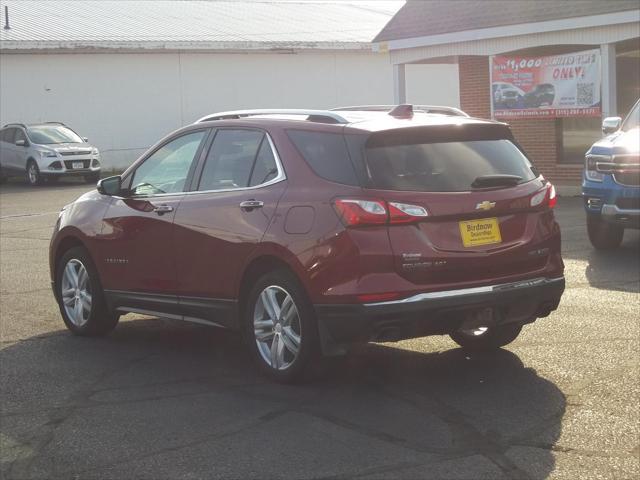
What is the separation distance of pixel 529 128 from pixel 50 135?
1432cm

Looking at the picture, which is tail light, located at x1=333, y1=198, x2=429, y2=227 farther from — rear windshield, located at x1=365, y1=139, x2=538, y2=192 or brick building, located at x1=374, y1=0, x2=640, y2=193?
brick building, located at x1=374, y1=0, x2=640, y2=193

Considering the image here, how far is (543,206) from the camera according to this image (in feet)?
22.9

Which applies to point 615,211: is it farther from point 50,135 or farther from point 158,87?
point 158,87

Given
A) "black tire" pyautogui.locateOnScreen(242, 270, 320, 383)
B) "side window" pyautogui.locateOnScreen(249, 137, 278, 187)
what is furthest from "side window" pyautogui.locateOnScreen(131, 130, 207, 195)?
"black tire" pyautogui.locateOnScreen(242, 270, 320, 383)

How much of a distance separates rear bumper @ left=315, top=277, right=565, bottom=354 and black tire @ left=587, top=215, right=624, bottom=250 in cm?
626

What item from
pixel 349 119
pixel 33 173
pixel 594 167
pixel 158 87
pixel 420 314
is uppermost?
pixel 158 87

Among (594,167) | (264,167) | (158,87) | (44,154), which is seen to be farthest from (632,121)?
(158,87)

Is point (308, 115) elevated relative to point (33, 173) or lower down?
elevated

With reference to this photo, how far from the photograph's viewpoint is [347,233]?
6324 mm

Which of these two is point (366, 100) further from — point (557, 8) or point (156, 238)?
point (156, 238)

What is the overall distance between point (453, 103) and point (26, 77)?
1608 cm

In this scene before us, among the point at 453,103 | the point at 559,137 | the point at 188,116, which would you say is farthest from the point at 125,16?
the point at 559,137

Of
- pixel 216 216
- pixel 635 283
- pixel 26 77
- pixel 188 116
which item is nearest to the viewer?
pixel 216 216

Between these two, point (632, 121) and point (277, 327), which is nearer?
point (277, 327)
